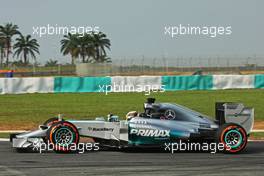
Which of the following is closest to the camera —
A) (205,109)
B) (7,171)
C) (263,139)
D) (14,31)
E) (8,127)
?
(7,171)

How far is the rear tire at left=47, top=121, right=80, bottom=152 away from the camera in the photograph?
37.1 feet

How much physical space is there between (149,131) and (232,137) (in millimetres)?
1631

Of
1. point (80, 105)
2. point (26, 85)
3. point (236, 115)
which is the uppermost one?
point (26, 85)

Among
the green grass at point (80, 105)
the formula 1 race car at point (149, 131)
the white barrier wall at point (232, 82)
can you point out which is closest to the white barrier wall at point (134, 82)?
the green grass at point (80, 105)

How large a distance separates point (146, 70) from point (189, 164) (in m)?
→ 35.1

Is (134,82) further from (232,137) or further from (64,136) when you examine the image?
(64,136)

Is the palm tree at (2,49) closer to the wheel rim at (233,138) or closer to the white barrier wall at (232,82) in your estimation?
the white barrier wall at (232,82)

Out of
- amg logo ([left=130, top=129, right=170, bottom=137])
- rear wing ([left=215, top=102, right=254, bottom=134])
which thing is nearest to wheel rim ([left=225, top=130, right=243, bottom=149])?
rear wing ([left=215, top=102, right=254, bottom=134])

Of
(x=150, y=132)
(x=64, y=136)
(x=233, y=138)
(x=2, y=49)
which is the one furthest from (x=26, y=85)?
(x=2, y=49)

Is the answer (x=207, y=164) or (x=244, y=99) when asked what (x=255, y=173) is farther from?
(x=244, y=99)

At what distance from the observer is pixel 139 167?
9711mm

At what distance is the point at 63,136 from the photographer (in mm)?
11359

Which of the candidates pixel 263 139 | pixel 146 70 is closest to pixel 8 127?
pixel 263 139

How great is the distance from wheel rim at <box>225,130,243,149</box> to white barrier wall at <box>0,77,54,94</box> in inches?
895
